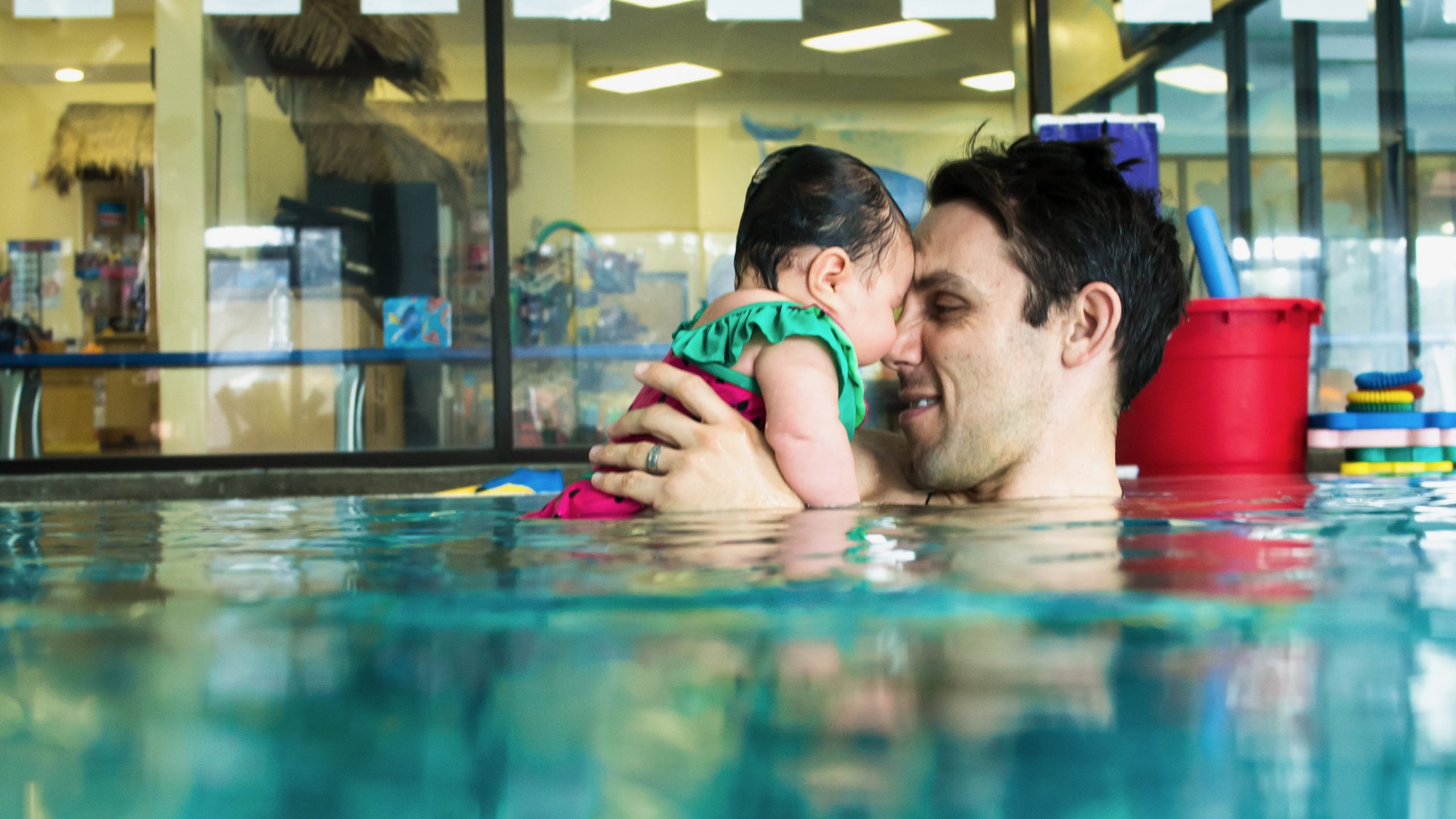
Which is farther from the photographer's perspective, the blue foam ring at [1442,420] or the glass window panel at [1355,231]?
the glass window panel at [1355,231]

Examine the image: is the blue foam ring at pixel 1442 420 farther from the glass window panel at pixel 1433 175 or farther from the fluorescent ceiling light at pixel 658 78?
the fluorescent ceiling light at pixel 658 78

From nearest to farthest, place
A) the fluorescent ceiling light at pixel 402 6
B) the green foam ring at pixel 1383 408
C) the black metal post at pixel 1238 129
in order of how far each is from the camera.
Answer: the green foam ring at pixel 1383 408
the fluorescent ceiling light at pixel 402 6
the black metal post at pixel 1238 129

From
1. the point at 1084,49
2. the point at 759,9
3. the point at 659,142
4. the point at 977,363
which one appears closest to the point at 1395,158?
the point at 1084,49

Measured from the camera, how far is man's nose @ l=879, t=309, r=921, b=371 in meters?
1.75

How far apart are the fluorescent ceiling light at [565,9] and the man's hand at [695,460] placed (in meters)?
4.09

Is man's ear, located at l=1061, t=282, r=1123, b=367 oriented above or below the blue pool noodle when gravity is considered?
below

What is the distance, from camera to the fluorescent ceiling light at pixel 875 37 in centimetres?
575

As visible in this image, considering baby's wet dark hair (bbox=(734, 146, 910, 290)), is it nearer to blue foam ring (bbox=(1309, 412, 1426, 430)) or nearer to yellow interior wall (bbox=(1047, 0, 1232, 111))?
blue foam ring (bbox=(1309, 412, 1426, 430))

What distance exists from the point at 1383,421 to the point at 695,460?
2.01 metres

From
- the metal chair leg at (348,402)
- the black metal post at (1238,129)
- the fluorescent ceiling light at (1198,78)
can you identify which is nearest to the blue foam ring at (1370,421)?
the black metal post at (1238,129)

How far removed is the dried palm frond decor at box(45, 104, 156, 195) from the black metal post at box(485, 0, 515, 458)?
1728 millimetres

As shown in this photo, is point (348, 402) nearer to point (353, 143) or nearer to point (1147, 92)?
point (353, 143)

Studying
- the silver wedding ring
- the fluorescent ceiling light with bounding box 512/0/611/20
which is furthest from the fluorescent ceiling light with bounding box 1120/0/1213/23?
the silver wedding ring

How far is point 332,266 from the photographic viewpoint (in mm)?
5461
